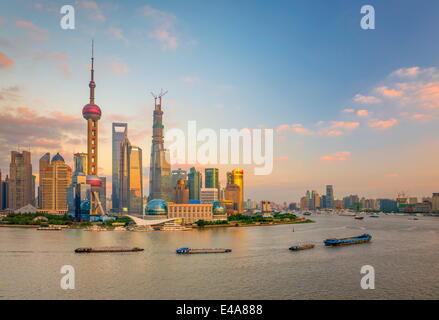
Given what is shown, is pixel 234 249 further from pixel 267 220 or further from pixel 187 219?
pixel 267 220

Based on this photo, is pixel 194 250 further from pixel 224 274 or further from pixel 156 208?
pixel 156 208

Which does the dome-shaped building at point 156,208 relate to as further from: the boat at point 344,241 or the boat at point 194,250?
the boat at point 344,241

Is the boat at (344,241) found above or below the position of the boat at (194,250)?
below

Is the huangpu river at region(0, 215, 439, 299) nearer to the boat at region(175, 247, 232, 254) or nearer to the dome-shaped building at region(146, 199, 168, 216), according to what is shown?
the boat at region(175, 247, 232, 254)

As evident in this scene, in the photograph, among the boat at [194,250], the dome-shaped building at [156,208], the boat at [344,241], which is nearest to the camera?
the boat at [194,250]

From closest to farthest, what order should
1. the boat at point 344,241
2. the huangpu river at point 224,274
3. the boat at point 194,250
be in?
the huangpu river at point 224,274, the boat at point 194,250, the boat at point 344,241

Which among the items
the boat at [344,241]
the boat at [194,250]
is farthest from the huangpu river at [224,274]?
the boat at [344,241]

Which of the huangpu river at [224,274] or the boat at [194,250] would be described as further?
the boat at [194,250]

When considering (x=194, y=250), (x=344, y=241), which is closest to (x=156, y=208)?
(x=194, y=250)
